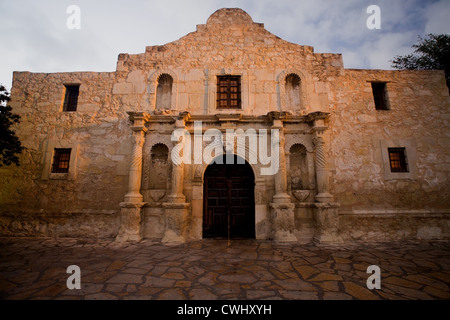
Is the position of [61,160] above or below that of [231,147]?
below

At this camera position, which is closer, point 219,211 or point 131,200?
point 131,200

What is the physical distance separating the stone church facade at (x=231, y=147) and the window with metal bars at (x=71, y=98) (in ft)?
0.16

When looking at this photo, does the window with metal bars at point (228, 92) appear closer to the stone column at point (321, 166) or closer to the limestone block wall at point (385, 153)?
the stone column at point (321, 166)

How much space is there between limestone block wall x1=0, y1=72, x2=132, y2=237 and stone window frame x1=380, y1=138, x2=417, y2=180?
8322 mm

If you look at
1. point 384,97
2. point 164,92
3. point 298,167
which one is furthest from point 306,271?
point 384,97

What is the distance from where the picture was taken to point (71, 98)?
286 inches

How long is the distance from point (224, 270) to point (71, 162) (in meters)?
6.19

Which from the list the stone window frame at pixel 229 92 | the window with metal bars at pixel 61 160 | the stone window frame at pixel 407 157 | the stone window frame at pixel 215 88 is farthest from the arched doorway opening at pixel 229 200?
the window with metal bars at pixel 61 160

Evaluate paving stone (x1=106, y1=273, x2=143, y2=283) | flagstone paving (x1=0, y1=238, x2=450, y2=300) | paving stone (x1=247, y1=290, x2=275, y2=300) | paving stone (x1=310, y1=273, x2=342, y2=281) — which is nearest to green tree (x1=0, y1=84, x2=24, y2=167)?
flagstone paving (x1=0, y1=238, x2=450, y2=300)

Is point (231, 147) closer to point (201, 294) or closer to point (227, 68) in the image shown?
point (227, 68)
